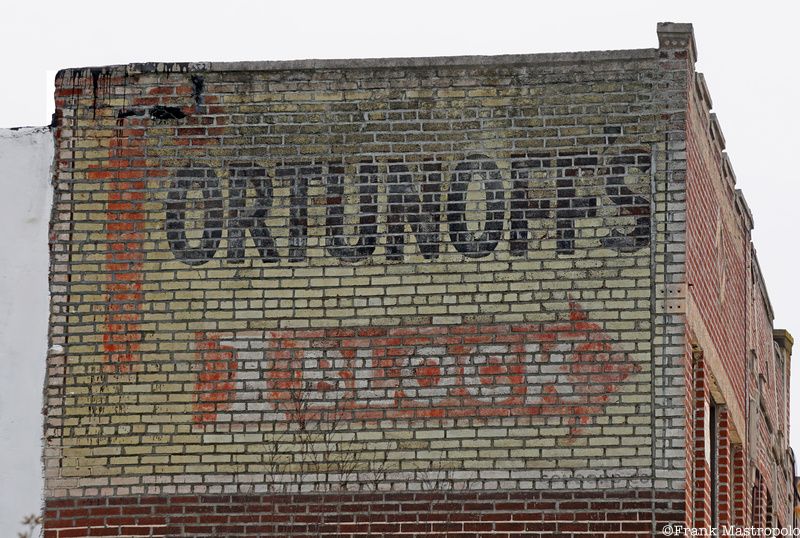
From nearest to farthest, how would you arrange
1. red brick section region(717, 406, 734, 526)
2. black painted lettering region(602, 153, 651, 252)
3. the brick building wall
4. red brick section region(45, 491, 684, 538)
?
red brick section region(45, 491, 684, 538), the brick building wall, black painted lettering region(602, 153, 651, 252), red brick section region(717, 406, 734, 526)

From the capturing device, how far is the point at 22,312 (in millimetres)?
16891

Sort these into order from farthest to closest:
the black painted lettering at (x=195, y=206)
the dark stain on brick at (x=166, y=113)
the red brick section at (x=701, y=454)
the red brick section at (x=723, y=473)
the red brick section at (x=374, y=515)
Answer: the red brick section at (x=723, y=473), the dark stain on brick at (x=166, y=113), the red brick section at (x=701, y=454), the black painted lettering at (x=195, y=206), the red brick section at (x=374, y=515)

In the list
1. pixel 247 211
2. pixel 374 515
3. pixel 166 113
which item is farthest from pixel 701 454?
pixel 166 113

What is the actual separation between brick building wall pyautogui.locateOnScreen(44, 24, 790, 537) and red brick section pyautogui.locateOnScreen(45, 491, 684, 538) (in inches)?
0.8

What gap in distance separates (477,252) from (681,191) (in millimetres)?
1825

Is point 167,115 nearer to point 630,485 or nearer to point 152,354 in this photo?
point 152,354

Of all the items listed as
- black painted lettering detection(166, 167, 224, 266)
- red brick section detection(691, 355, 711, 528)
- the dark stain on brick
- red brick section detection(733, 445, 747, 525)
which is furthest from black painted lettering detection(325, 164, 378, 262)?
red brick section detection(733, 445, 747, 525)

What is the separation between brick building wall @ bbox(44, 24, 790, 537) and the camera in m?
15.9

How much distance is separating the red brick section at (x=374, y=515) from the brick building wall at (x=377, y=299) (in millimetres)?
19

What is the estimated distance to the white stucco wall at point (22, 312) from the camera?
653 inches

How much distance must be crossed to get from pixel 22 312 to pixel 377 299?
3.22 meters

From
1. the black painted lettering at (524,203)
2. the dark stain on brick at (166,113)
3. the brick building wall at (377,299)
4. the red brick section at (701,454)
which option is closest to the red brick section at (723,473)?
the red brick section at (701,454)

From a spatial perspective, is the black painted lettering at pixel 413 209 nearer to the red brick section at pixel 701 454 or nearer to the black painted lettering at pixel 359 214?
the black painted lettering at pixel 359 214

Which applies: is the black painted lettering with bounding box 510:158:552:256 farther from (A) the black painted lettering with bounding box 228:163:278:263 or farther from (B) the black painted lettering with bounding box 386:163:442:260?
(A) the black painted lettering with bounding box 228:163:278:263
